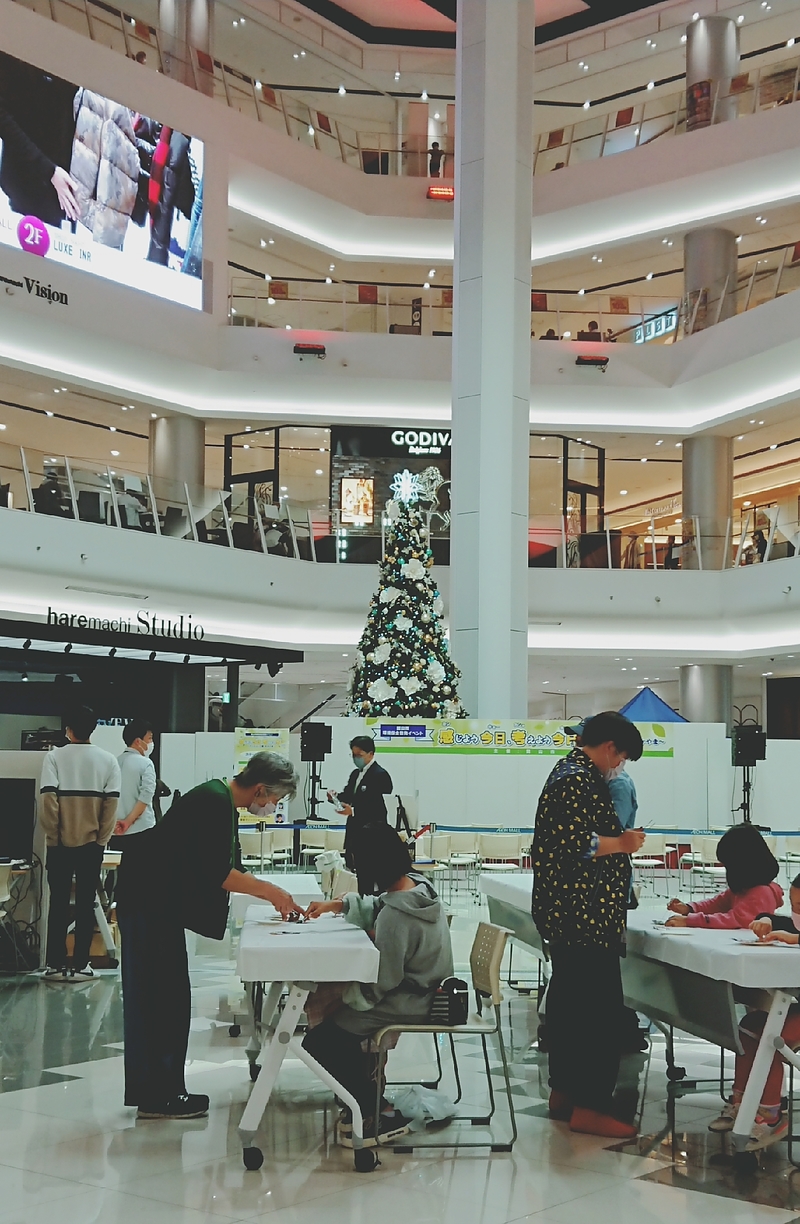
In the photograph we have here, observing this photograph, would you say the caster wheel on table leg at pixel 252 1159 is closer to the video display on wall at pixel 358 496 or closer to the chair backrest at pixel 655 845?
the chair backrest at pixel 655 845

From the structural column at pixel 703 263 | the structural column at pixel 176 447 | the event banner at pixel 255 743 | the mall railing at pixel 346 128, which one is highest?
the mall railing at pixel 346 128

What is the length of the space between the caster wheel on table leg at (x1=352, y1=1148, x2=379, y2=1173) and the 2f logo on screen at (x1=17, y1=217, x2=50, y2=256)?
18.3 meters

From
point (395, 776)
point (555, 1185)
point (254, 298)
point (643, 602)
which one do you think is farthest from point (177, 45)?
point (555, 1185)

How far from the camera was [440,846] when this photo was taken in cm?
1420

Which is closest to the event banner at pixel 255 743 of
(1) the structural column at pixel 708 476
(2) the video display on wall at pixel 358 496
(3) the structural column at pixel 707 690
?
(2) the video display on wall at pixel 358 496

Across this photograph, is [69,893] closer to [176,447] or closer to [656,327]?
[176,447]

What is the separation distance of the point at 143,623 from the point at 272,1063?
Result: 1606 cm

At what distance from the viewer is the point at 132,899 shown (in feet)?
17.4

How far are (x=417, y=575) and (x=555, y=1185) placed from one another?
1128cm

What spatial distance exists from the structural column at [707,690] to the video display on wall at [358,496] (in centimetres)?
684

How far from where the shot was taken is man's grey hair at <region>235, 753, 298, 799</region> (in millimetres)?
5180

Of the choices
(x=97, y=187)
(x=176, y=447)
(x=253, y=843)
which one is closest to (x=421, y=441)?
(x=176, y=447)

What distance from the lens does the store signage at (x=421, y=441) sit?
25.5 meters

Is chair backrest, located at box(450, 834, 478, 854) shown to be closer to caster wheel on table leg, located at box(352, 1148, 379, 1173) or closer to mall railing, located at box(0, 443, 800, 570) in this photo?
mall railing, located at box(0, 443, 800, 570)
